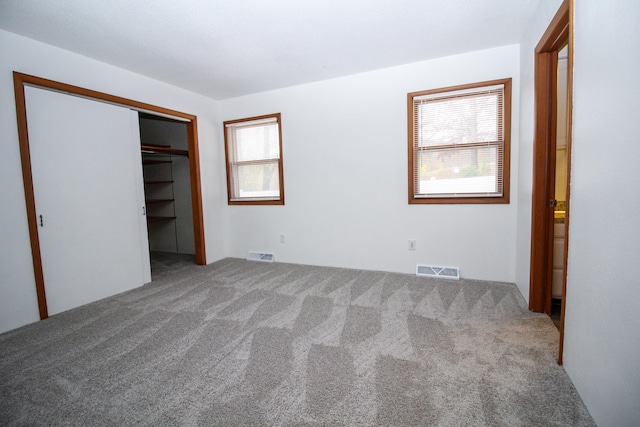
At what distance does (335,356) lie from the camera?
1.92 m

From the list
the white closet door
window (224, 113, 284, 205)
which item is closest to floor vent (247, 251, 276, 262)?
window (224, 113, 284, 205)

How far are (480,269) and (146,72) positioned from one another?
4.73 m

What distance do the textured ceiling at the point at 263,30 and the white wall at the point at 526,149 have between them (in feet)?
0.56

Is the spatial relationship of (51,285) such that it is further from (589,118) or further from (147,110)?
(589,118)

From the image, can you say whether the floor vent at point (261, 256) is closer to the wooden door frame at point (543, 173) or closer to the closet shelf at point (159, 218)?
the closet shelf at point (159, 218)

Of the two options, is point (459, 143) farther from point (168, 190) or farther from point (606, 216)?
point (168, 190)

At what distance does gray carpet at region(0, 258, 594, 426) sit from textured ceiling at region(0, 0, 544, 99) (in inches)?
104

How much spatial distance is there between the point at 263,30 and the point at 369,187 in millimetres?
2146

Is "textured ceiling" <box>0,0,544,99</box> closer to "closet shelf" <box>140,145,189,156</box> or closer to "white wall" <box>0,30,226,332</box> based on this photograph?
"white wall" <box>0,30,226,332</box>

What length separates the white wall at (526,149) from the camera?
8.20 ft

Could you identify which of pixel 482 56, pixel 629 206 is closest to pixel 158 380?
pixel 629 206

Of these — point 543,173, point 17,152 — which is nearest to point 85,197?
point 17,152

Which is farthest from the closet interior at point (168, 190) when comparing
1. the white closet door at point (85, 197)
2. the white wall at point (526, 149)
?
the white wall at point (526, 149)

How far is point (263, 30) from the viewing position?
2584 mm
